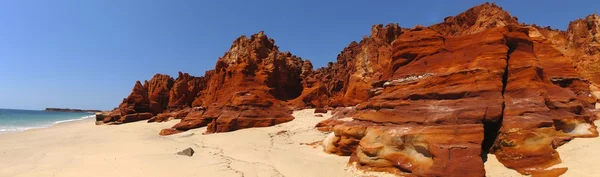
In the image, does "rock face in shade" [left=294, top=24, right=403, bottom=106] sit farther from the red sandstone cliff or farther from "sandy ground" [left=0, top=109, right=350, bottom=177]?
"sandy ground" [left=0, top=109, right=350, bottom=177]

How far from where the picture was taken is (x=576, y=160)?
798 centimetres

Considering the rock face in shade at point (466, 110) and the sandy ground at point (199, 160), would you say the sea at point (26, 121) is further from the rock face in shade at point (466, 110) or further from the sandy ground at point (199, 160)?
the rock face in shade at point (466, 110)

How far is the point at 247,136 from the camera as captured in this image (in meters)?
18.4

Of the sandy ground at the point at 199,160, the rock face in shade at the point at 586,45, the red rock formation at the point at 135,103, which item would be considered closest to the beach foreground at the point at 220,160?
the sandy ground at the point at 199,160

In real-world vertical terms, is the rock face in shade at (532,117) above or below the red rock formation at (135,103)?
below

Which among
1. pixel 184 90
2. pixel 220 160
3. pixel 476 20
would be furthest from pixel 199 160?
pixel 184 90

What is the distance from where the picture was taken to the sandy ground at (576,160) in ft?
24.8

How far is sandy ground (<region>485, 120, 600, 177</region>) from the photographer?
7562 mm

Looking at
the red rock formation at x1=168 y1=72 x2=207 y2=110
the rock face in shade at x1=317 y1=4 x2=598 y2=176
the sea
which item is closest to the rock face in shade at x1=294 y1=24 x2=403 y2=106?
the rock face in shade at x1=317 y1=4 x2=598 y2=176

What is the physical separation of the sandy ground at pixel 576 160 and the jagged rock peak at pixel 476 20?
42.6 feet

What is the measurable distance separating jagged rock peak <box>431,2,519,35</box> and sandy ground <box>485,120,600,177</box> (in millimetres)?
12990

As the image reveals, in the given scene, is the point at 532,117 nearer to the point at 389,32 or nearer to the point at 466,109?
the point at 466,109

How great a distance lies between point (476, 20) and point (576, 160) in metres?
22.6

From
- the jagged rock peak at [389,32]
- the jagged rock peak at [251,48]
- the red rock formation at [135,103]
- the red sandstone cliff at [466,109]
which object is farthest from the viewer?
the red rock formation at [135,103]
